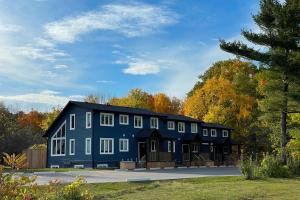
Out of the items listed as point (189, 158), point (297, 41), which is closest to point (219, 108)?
point (189, 158)

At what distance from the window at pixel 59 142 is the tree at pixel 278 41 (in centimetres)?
2292

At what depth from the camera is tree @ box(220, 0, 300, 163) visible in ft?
98.4

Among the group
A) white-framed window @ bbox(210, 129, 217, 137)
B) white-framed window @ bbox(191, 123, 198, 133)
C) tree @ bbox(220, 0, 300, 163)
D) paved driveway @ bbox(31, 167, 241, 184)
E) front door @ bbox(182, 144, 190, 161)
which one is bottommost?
paved driveway @ bbox(31, 167, 241, 184)

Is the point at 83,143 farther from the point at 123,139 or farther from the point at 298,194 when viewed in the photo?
the point at 298,194

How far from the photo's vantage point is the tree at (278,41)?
29984mm

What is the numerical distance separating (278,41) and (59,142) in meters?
26.5

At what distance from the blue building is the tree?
1735 centimetres

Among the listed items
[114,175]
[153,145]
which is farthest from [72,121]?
[114,175]

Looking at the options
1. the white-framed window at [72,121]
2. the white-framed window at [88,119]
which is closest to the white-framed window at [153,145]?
the white-framed window at [88,119]

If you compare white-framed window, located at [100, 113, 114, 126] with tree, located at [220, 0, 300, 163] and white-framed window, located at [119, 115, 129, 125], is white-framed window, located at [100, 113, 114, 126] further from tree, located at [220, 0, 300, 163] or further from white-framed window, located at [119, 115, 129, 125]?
tree, located at [220, 0, 300, 163]

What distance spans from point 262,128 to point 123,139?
21760mm

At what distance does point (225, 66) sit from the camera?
2751 inches

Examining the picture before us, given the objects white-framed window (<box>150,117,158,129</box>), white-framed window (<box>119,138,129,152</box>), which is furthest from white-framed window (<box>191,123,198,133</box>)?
white-framed window (<box>119,138,129,152</box>)

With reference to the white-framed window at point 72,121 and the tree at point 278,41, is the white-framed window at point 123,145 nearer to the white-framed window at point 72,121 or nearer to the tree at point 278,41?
the white-framed window at point 72,121
